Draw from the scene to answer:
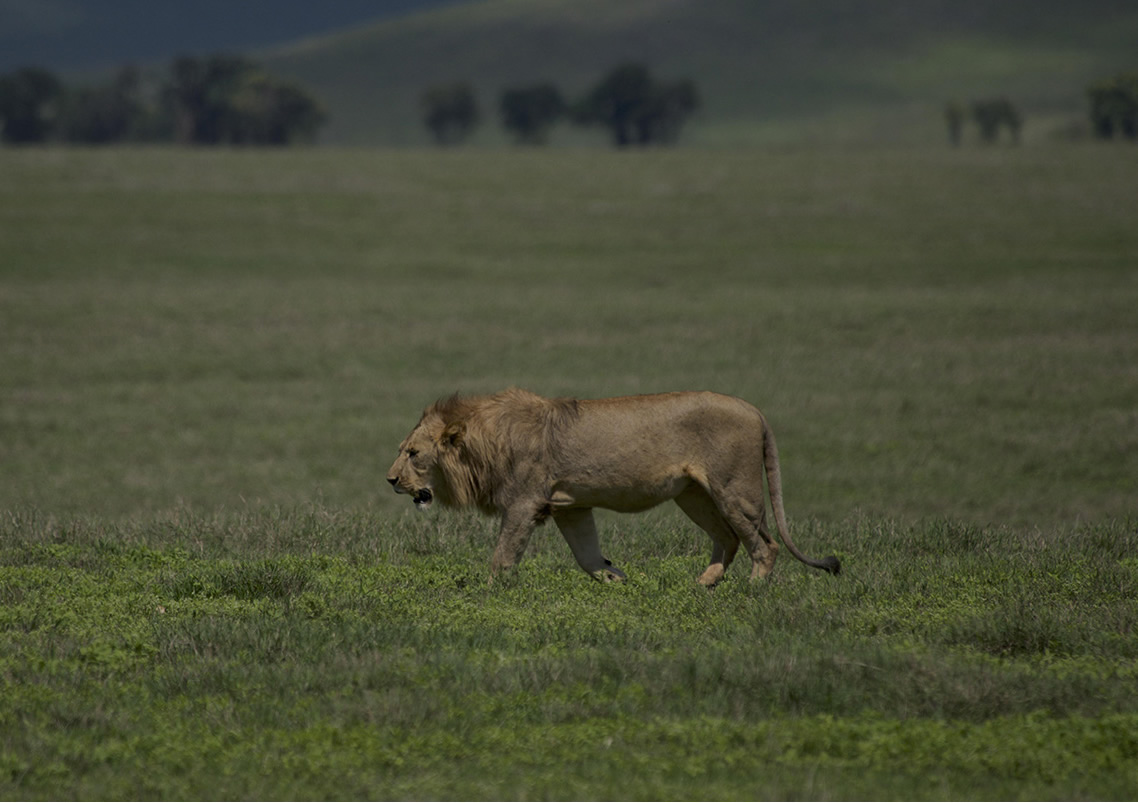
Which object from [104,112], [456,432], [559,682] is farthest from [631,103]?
[559,682]

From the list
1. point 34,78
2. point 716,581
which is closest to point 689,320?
point 716,581

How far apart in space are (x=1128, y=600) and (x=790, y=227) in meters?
40.4

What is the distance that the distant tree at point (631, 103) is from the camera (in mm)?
138750

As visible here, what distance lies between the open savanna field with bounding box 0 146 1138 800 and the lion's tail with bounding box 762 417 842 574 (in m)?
0.19

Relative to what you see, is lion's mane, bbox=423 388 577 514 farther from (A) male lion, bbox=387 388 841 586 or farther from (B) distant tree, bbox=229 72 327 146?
(B) distant tree, bbox=229 72 327 146

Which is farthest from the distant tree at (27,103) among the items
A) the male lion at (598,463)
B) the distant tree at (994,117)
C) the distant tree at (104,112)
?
the male lion at (598,463)

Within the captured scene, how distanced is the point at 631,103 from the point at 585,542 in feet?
440

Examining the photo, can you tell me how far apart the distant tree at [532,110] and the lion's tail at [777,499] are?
140 meters

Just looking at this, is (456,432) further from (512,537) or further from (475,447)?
(512,537)

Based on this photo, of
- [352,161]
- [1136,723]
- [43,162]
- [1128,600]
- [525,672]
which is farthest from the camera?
[352,161]

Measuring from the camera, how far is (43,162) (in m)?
65.1

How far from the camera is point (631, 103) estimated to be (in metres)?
139

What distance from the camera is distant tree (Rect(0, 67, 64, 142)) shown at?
455ft

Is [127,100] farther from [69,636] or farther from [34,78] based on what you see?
[69,636]
